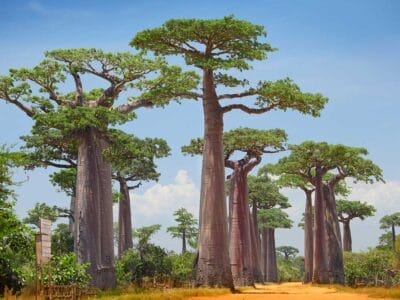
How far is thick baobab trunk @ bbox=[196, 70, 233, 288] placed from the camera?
71.4 ft

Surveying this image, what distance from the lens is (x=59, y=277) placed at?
1825 centimetres

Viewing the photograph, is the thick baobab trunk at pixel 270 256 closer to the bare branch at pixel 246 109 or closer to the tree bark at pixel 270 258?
the tree bark at pixel 270 258

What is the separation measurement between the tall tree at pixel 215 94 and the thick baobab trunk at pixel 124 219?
16.1m

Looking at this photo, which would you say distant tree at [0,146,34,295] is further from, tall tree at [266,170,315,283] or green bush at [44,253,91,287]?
tall tree at [266,170,315,283]

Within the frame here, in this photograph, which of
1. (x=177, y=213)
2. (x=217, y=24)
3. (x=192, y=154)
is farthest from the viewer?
(x=177, y=213)

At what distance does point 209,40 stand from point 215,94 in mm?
2034

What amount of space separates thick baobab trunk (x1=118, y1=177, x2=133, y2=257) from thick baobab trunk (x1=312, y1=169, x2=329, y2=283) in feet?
35.1

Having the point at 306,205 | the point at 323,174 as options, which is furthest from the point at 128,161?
the point at 306,205

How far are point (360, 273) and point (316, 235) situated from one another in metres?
5.35

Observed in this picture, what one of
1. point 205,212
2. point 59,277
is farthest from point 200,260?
point 59,277

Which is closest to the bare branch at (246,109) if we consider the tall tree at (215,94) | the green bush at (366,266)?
the tall tree at (215,94)

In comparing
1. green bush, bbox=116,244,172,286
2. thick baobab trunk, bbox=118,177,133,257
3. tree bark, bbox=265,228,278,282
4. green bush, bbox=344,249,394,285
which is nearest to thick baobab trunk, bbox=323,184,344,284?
green bush, bbox=344,249,394,285

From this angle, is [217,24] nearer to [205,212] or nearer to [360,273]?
[205,212]

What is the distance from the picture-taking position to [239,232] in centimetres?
3114
